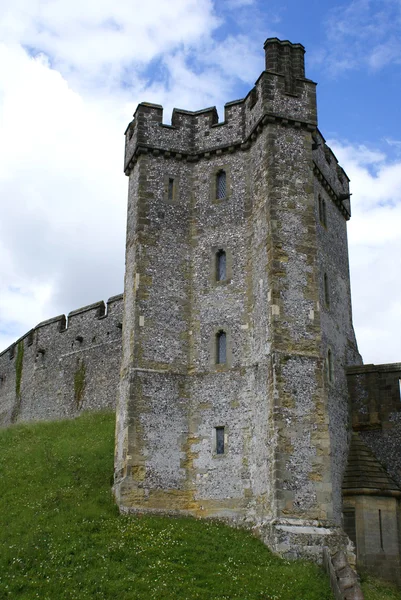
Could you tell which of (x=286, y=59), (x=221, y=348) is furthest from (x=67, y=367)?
(x=286, y=59)

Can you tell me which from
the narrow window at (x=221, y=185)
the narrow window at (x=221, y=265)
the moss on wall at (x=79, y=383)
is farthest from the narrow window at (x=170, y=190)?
the moss on wall at (x=79, y=383)

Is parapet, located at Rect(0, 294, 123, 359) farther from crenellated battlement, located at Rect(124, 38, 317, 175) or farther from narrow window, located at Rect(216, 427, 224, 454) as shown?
narrow window, located at Rect(216, 427, 224, 454)

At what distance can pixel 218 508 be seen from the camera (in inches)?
828

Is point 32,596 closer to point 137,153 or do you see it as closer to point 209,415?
point 209,415

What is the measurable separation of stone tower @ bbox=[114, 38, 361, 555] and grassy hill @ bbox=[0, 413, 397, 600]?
0.93m

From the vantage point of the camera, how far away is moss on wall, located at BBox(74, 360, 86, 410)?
3231 cm

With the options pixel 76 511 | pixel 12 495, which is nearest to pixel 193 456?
pixel 76 511

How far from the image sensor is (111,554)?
17.9 metres

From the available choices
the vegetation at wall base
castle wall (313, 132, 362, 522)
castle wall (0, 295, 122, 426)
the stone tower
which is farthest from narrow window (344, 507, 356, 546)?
castle wall (0, 295, 122, 426)

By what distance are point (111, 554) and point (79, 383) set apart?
50.3 feet

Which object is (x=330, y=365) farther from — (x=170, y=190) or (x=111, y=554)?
(x=111, y=554)

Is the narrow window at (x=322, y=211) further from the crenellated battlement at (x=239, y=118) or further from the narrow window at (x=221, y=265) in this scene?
the narrow window at (x=221, y=265)

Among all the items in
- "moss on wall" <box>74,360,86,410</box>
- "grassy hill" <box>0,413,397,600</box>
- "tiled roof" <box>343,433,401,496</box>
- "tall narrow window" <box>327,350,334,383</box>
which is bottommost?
"grassy hill" <box>0,413,397,600</box>

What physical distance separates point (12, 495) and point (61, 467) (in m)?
1.98
